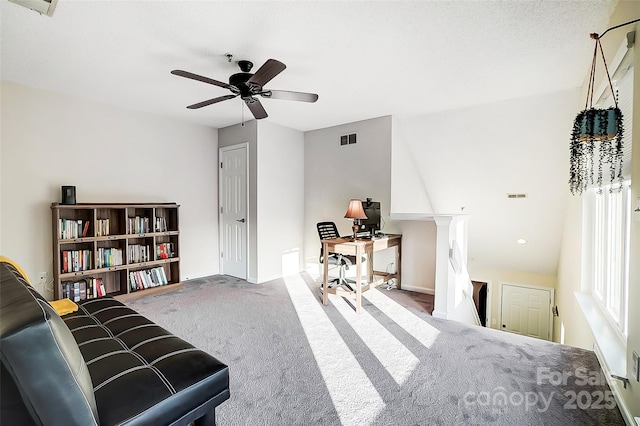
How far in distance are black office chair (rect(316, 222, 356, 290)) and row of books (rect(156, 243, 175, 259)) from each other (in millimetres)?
2140

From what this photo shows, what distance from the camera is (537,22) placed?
2088mm

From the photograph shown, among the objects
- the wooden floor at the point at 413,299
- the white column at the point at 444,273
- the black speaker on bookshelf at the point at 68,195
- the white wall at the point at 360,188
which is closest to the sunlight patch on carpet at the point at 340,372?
the wooden floor at the point at 413,299

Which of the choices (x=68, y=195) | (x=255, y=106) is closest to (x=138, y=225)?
(x=68, y=195)

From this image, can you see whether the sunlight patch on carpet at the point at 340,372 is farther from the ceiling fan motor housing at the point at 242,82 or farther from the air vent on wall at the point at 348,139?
the air vent on wall at the point at 348,139

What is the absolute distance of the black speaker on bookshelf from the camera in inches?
134

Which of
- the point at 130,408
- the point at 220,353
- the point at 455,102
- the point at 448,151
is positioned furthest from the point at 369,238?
the point at 130,408

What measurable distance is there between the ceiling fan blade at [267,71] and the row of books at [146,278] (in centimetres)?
303

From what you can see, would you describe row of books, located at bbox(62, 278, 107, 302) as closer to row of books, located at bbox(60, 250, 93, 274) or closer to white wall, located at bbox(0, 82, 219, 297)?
row of books, located at bbox(60, 250, 93, 274)

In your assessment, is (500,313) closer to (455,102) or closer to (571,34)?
(455,102)

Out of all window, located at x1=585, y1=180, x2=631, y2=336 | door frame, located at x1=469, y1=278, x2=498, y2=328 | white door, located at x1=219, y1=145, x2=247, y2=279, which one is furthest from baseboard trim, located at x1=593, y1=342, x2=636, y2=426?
white door, located at x1=219, y1=145, x2=247, y2=279

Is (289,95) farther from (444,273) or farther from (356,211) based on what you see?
(444,273)

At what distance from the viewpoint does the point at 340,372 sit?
2189 millimetres

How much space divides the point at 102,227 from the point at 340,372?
10.8 ft

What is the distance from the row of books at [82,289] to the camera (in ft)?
11.4
